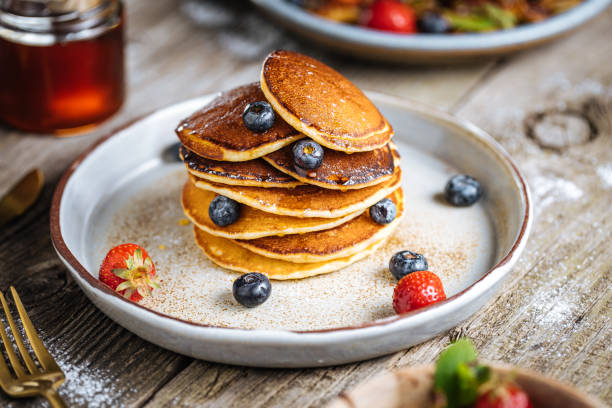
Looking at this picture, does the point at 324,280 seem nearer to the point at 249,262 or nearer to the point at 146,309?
the point at 249,262

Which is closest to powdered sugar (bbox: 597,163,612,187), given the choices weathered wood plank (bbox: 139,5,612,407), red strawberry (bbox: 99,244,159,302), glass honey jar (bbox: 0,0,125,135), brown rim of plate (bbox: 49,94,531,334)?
weathered wood plank (bbox: 139,5,612,407)

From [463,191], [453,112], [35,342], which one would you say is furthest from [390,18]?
[35,342]

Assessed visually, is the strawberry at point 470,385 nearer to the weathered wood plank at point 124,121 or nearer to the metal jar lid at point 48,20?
the weathered wood plank at point 124,121

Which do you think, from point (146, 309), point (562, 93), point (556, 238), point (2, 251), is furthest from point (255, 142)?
point (562, 93)

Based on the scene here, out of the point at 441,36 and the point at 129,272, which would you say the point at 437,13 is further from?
the point at 129,272

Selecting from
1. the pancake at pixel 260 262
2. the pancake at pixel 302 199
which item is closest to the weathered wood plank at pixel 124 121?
the pancake at pixel 260 262
